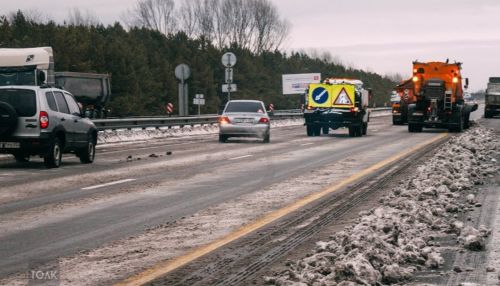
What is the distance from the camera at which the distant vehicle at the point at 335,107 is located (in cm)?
3669

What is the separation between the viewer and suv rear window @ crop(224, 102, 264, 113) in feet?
103

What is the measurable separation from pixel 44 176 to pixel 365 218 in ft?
28.4

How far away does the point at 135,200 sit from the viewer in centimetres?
1255

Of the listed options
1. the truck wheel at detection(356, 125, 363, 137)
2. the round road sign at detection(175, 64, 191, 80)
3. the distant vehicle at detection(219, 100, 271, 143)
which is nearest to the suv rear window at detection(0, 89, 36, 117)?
the distant vehicle at detection(219, 100, 271, 143)

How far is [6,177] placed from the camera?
16453 millimetres

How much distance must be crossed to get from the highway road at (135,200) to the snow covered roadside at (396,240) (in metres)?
1.43

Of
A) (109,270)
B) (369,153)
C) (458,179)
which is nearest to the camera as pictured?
(109,270)

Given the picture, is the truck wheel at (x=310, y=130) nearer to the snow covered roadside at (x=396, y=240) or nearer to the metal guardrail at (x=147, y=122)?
the metal guardrail at (x=147, y=122)

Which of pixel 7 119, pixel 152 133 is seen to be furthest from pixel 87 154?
pixel 152 133

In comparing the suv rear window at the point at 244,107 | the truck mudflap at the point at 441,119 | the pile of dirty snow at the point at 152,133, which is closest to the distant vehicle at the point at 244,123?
the suv rear window at the point at 244,107

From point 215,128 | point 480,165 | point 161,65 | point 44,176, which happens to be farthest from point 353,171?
point 161,65

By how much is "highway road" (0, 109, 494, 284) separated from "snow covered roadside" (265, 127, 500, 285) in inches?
56.4

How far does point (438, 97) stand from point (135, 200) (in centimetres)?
2931

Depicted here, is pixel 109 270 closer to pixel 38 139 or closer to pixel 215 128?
pixel 38 139
